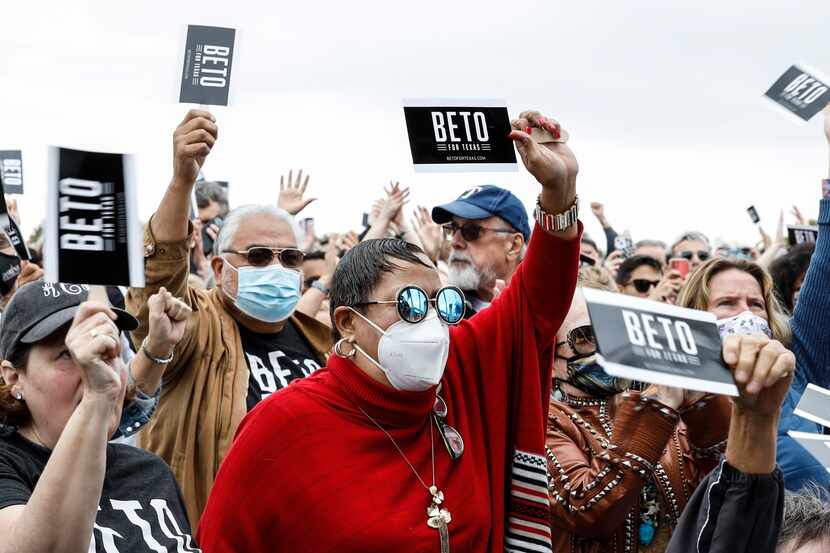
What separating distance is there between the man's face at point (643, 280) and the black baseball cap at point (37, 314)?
242 inches

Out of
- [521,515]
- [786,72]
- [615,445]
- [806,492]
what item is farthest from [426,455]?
[786,72]

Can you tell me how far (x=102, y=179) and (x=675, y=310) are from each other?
4.98ft

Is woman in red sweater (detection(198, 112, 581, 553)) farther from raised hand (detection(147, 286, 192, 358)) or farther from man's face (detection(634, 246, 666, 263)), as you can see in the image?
man's face (detection(634, 246, 666, 263))

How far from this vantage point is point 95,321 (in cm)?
257

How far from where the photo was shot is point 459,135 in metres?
3.34

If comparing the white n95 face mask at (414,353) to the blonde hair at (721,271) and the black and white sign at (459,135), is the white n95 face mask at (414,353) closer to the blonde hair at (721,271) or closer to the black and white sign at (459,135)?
the black and white sign at (459,135)

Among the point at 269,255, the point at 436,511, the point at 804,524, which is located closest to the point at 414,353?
the point at 436,511

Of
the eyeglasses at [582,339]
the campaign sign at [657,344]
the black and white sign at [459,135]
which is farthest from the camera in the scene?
the eyeglasses at [582,339]

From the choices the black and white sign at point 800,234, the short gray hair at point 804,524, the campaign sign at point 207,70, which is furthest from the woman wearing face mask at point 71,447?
the black and white sign at point 800,234

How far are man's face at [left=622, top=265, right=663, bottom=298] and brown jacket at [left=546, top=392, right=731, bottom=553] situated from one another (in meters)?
4.74

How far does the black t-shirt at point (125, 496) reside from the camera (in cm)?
282

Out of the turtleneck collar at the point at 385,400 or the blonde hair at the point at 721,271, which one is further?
the blonde hair at the point at 721,271

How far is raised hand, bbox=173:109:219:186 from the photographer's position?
12.7ft

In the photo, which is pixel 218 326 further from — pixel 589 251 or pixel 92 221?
pixel 589 251
